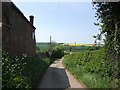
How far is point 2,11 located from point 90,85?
8251mm

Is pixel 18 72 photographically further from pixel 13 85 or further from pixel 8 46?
pixel 8 46

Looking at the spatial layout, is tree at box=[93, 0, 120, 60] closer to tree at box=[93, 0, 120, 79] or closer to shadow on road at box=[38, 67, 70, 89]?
tree at box=[93, 0, 120, 79]

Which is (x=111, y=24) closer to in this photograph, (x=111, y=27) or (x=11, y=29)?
(x=111, y=27)

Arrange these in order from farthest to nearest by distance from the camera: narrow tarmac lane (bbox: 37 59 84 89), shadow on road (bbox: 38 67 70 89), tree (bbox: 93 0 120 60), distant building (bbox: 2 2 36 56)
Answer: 1. narrow tarmac lane (bbox: 37 59 84 89)
2. shadow on road (bbox: 38 67 70 89)
3. distant building (bbox: 2 2 36 56)
4. tree (bbox: 93 0 120 60)

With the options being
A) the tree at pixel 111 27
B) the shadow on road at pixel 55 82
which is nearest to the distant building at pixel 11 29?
the shadow on road at pixel 55 82

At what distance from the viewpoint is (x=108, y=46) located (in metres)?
19.1

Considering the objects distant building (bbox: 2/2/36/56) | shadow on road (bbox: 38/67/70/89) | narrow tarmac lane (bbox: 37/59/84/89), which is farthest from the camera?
narrow tarmac lane (bbox: 37/59/84/89)

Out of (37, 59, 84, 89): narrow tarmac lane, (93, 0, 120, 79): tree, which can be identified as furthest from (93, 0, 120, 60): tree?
(37, 59, 84, 89): narrow tarmac lane

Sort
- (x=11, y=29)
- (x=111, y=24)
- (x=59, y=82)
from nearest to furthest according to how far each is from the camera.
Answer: (x=111, y=24) → (x=11, y=29) → (x=59, y=82)

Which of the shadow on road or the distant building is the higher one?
the distant building

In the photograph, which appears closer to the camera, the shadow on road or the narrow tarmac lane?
the shadow on road

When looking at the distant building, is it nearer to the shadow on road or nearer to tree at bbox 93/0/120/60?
the shadow on road

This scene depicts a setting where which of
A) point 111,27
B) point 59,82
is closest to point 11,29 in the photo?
point 59,82

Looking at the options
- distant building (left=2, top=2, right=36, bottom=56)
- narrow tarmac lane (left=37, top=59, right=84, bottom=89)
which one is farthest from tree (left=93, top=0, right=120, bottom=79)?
distant building (left=2, top=2, right=36, bottom=56)
